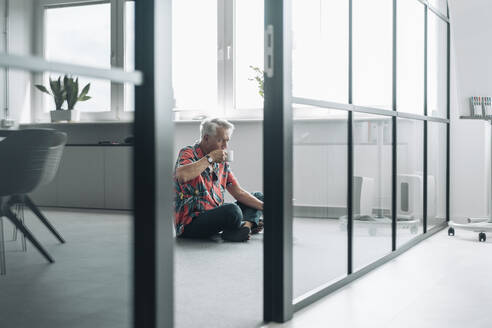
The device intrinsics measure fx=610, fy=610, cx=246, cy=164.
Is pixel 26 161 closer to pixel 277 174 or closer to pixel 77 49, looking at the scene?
pixel 77 49

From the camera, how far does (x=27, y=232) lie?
1.43 m

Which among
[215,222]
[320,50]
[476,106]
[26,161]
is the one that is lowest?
[215,222]

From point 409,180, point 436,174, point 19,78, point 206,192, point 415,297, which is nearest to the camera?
point 19,78

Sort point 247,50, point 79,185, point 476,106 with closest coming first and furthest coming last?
→ point 79,185
point 476,106
point 247,50

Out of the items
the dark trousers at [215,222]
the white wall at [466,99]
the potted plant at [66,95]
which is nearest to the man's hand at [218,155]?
the dark trousers at [215,222]

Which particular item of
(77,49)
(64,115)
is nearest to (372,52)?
(77,49)

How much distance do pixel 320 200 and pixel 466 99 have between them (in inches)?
80.3

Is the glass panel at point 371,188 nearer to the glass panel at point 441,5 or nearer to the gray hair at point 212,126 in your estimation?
the gray hair at point 212,126

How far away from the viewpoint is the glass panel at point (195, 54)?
18.1 ft

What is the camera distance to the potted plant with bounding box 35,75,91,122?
4.30ft

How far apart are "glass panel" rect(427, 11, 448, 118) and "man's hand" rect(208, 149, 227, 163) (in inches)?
56.4

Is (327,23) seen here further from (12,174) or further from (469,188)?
(469,188)

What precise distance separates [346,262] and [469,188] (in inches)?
92.2

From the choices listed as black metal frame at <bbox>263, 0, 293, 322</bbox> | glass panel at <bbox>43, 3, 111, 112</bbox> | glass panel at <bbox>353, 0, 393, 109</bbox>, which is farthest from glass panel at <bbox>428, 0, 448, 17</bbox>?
glass panel at <bbox>43, 3, 111, 112</bbox>
